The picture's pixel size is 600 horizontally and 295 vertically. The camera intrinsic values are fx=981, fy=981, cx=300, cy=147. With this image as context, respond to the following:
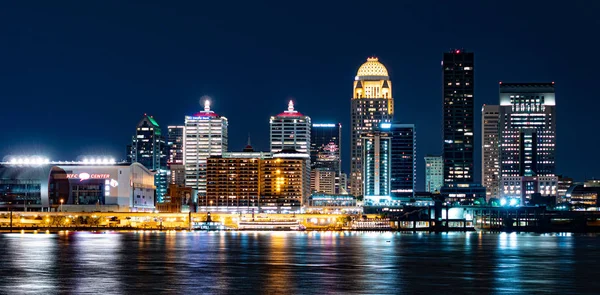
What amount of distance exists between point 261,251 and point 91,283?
5262cm

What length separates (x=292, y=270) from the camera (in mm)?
99125

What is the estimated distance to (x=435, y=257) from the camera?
124 m

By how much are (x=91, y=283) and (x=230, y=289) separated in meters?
13.0

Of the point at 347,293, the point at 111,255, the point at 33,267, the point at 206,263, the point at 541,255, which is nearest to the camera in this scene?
the point at 347,293

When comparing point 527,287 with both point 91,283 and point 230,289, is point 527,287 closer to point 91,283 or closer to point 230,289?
point 230,289

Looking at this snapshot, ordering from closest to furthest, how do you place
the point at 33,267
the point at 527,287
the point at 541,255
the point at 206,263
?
1. the point at 527,287
2. the point at 33,267
3. the point at 206,263
4. the point at 541,255

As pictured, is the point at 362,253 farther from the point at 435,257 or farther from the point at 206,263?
the point at 206,263

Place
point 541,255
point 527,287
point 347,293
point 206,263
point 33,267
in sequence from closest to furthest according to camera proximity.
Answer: point 347,293, point 527,287, point 33,267, point 206,263, point 541,255

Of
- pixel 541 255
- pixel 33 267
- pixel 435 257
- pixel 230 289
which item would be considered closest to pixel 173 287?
pixel 230 289

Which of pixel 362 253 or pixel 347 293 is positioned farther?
pixel 362 253

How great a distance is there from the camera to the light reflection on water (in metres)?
81.8

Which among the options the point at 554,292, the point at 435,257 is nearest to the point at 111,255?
the point at 435,257

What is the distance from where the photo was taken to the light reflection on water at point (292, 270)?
268ft

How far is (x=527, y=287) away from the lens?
275 ft
